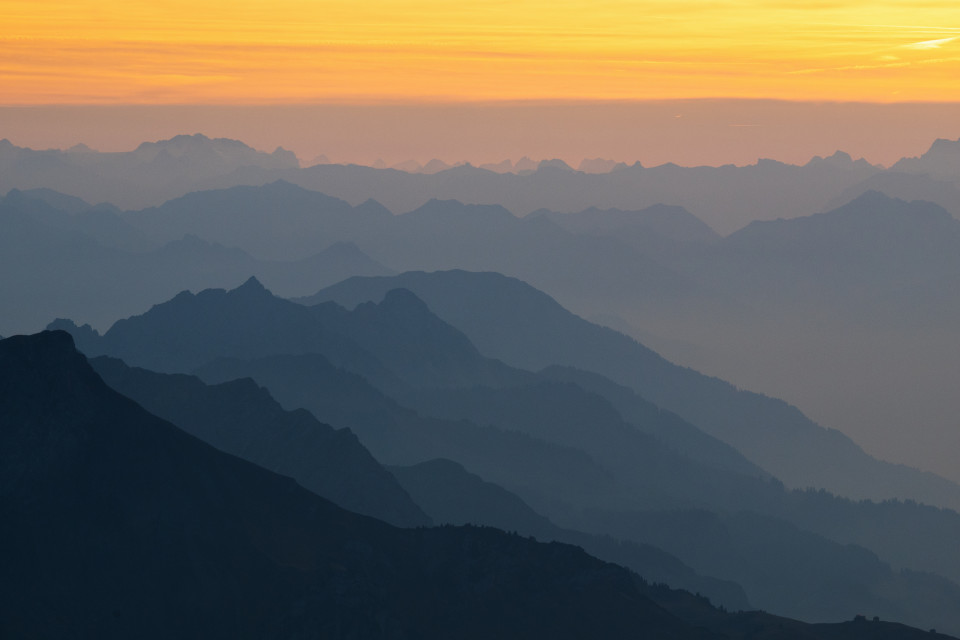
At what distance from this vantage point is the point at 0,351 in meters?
176

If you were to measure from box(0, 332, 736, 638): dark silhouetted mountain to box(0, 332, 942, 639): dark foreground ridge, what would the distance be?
0.62ft

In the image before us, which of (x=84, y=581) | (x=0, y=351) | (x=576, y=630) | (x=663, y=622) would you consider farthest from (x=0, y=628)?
(x=663, y=622)

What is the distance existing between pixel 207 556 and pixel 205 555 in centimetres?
30

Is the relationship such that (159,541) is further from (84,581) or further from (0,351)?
(0,351)

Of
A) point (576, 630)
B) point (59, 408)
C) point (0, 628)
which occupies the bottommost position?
point (0, 628)

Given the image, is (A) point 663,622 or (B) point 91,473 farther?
(A) point 663,622

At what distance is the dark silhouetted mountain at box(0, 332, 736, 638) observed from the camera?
546 ft

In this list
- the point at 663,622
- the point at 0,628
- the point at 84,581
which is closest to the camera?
the point at 0,628

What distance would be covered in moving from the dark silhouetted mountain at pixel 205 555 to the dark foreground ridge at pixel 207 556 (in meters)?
0.19

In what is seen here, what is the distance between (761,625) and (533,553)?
119 ft

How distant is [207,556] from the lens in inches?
6841

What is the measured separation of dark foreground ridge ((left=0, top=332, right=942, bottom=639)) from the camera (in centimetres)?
16638

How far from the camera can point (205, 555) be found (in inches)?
6841

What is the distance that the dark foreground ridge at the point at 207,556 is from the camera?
166375 millimetres
